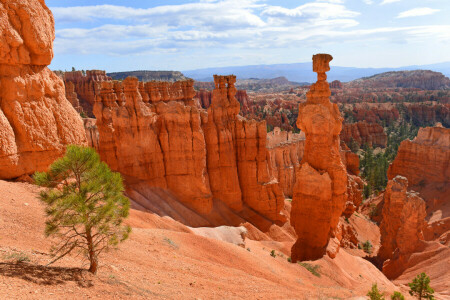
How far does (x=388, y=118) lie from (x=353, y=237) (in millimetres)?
94039

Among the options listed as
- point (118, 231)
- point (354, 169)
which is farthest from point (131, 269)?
point (354, 169)

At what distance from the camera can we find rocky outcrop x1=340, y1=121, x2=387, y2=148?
268ft

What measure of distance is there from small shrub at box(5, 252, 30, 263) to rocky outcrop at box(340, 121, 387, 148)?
264 ft

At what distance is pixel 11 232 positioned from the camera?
9469mm

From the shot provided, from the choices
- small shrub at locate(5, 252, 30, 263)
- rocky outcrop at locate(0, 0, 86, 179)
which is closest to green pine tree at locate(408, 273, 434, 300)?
small shrub at locate(5, 252, 30, 263)

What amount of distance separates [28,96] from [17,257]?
22.2 ft

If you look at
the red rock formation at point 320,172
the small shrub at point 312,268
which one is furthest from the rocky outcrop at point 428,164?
the small shrub at point 312,268

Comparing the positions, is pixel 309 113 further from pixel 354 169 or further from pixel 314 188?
pixel 354 169

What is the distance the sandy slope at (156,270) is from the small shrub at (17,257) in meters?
0.05

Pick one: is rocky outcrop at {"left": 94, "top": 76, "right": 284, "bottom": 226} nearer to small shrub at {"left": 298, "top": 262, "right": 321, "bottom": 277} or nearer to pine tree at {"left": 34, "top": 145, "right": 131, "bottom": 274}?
small shrub at {"left": 298, "top": 262, "right": 321, "bottom": 277}

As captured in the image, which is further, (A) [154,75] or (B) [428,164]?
(A) [154,75]

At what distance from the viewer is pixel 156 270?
11484mm

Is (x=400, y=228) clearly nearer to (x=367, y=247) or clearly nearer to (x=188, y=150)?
(x=367, y=247)

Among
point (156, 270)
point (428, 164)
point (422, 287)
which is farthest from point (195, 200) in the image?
point (428, 164)
